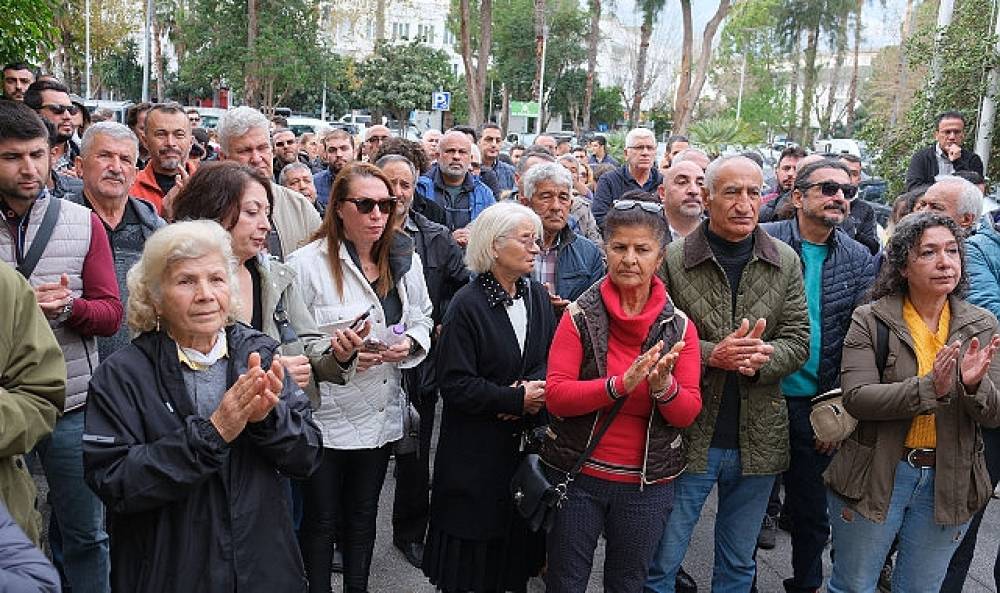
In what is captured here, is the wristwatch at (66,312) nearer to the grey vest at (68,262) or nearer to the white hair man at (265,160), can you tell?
the grey vest at (68,262)

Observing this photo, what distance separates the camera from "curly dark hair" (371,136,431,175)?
21.3 feet

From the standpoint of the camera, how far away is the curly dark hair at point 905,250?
359cm

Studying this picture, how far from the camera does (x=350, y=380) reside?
12.6ft

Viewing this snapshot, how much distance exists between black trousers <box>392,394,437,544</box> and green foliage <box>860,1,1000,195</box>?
360 inches

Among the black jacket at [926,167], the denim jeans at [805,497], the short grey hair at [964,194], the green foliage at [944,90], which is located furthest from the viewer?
the green foliage at [944,90]

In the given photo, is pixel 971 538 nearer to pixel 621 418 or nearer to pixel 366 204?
pixel 621 418

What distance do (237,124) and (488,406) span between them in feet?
7.78

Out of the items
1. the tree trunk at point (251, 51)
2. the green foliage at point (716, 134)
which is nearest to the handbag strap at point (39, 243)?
the green foliage at point (716, 134)

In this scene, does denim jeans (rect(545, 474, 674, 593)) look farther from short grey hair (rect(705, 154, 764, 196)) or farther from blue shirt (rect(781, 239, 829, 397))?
short grey hair (rect(705, 154, 764, 196))

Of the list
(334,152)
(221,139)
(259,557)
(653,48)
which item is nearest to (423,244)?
(221,139)

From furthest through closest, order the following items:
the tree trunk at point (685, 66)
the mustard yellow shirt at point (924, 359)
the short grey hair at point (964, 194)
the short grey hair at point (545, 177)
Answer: the tree trunk at point (685, 66)
the short grey hair at point (545, 177)
the short grey hair at point (964, 194)
the mustard yellow shirt at point (924, 359)

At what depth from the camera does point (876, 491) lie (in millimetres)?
3506

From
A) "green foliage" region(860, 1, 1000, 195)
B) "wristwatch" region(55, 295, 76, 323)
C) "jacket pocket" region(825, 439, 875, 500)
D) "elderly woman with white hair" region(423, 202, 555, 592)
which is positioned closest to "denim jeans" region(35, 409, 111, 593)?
"wristwatch" region(55, 295, 76, 323)

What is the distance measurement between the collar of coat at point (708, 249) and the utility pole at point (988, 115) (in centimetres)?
807
